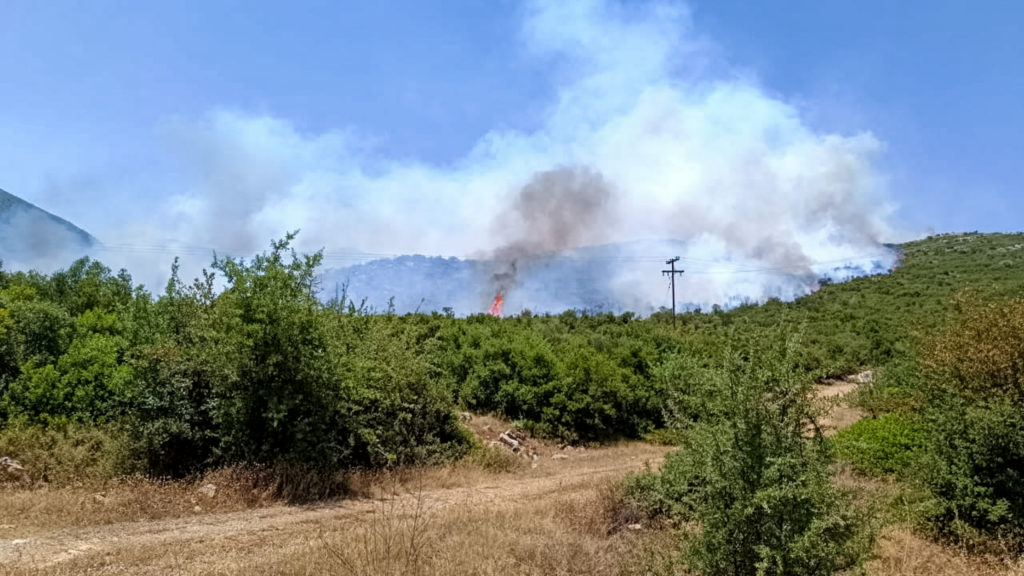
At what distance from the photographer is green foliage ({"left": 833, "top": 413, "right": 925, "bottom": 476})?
12859mm

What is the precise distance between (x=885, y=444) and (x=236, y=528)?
13200 mm

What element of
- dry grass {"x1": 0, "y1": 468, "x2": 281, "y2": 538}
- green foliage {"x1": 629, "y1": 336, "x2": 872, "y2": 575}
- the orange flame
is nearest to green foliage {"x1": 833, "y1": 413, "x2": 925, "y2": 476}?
green foliage {"x1": 629, "y1": 336, "x2": 872, "y2": 575}

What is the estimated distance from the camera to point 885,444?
13.9 metres

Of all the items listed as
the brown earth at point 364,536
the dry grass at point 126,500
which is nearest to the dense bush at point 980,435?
the brown earth at point 364,536

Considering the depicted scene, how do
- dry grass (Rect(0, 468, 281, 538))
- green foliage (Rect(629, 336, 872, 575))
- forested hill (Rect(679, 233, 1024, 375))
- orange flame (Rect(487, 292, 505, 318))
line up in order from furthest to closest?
orange flame (Rect(487, 292, 505, 318)) < forested hill (Rect(679, 233, 1024, 375)) < dry grass (Rect(0, 468, 281, 538)) < green foliage (Rect(629, 336, 872, 575))

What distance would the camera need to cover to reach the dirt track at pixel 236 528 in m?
7.99

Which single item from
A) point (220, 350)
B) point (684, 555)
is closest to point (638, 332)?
point (220, 350)

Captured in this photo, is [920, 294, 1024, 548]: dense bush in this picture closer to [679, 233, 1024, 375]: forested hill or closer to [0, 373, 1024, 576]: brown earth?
[0, 373, 1024, 576]: brown earth

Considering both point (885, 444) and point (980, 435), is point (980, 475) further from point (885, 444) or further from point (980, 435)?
point (885, 444)

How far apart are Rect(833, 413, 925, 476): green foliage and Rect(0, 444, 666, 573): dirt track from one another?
5.12m

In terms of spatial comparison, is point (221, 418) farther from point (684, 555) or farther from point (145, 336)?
point (684, 555)

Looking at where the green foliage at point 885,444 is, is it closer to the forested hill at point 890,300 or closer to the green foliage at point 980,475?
the green foliage at point 980,475

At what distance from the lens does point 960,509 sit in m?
10.1

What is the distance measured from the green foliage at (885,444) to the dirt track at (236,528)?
5116 millimetres
